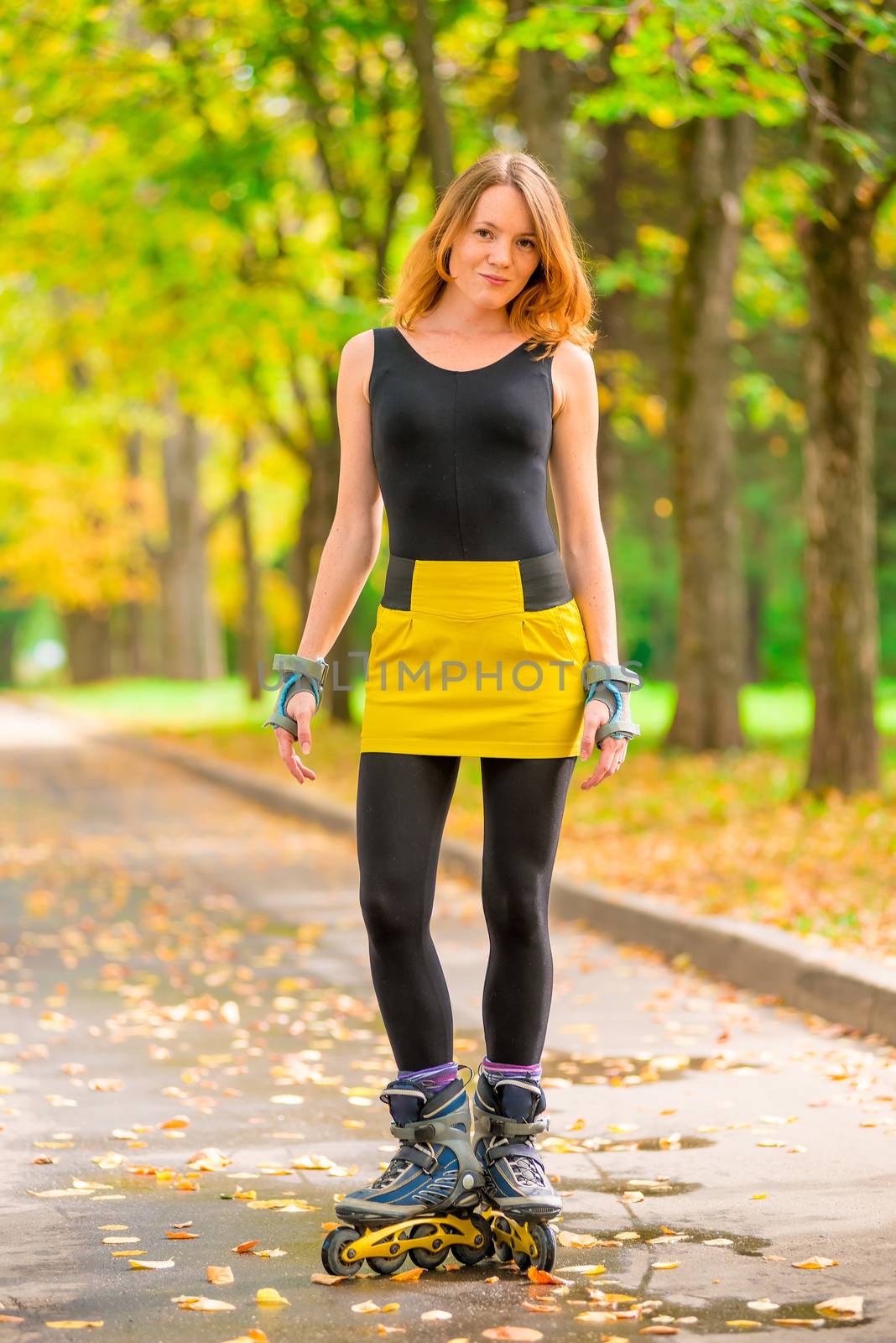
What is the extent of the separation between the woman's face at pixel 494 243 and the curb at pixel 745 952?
3.28 m

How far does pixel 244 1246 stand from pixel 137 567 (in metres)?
44.0

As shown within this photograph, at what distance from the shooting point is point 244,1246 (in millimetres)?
4098

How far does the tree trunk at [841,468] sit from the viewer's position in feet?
39.0

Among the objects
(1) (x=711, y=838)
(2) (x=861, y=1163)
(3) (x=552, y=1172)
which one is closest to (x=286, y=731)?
(3) (x=552, y=1172)

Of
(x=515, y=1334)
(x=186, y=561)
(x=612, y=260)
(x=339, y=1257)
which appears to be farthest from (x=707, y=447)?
(x=186, y=561)

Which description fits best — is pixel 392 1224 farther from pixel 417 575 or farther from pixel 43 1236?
pixel 417 575

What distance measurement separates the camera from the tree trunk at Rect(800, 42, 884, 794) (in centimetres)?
1190

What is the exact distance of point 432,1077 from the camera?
4.05 m

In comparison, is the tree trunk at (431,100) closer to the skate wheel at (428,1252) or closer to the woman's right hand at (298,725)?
the woman's right hand at (298,725)

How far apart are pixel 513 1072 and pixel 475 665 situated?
0.88 meters

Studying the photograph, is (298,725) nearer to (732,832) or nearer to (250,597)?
(732,832)

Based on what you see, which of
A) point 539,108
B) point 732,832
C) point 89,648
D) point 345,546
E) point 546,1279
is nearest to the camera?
point 546,1279

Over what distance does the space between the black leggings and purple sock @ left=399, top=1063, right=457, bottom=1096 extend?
14 millimetres

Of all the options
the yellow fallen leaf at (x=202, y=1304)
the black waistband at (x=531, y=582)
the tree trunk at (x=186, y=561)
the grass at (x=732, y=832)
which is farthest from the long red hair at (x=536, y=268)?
the tree trunk at (x=186, y=561)
